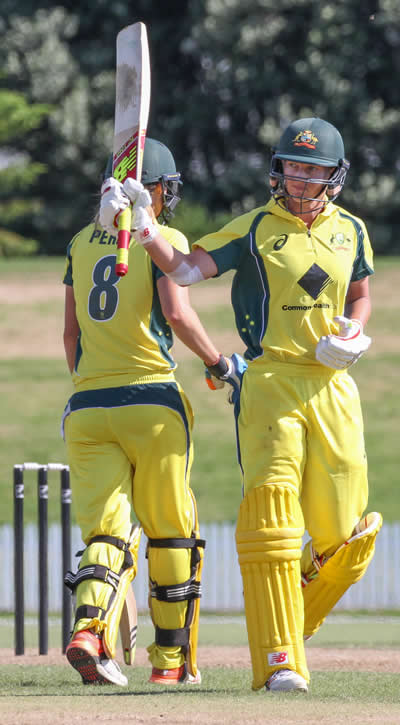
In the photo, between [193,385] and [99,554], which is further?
[193,385]

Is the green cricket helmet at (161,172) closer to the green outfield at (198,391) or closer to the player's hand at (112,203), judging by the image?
the player's hand at (112,203)

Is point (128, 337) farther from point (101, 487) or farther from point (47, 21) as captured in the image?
point (47, 21)

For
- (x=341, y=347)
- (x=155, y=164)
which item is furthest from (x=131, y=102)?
(x=341, y=347)

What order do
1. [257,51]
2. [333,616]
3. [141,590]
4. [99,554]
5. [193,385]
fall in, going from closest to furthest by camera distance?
[99,554] → [333,616] → [141,590] → [193,385] → [257,51]

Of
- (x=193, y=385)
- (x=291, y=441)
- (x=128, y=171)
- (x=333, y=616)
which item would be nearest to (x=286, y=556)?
(x=291, y=441)

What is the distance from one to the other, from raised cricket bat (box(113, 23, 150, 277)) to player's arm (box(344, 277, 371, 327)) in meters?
1.02

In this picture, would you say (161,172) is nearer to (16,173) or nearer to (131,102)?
(131,102)

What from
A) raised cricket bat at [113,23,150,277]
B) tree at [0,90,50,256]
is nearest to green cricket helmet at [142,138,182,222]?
raised cricket bat at [113,23,150,277]

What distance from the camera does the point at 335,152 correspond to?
535 centimetres

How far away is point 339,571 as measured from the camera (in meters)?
5.39

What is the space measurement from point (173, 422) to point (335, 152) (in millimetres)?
1281

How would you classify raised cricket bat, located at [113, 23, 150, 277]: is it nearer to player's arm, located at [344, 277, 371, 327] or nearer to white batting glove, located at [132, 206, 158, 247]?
white batting glove, located at [132, 206, 158, 247]

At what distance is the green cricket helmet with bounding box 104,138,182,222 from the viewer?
572cm

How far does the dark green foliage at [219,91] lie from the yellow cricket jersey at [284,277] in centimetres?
2820
